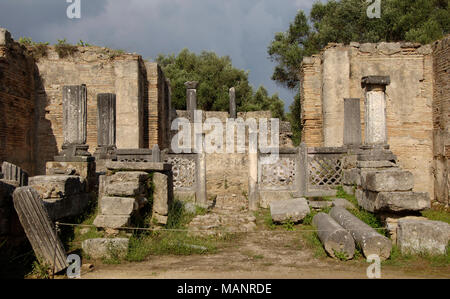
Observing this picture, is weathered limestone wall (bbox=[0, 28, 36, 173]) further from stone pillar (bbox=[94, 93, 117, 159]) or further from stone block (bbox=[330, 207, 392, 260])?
stone block (bbox=[330, 207, 392, 260])

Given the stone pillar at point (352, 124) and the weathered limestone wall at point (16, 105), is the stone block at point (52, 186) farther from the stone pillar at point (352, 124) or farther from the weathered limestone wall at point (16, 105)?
the stone pillar at point (352, 124)

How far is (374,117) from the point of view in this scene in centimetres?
809

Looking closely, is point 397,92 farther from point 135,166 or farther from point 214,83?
point 214,83

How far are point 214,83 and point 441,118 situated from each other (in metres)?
21.3

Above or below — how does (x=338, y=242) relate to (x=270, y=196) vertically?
below

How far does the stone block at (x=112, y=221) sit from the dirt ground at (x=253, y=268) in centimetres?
68

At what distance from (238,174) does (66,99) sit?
10130 millimetres

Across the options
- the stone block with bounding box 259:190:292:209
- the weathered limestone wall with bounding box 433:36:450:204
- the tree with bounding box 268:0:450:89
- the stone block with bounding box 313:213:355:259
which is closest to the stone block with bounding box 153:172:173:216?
the stone block with bounding box 313:213:355:259

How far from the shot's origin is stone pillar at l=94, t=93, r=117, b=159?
959 centimetres

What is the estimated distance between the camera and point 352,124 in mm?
9641

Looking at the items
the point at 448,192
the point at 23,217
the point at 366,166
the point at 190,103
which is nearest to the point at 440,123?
the point at 448,192

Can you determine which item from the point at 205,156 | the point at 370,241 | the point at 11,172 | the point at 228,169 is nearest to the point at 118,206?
the point at 11,172

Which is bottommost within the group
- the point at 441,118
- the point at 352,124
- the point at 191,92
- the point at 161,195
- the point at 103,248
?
the point at 103,248
